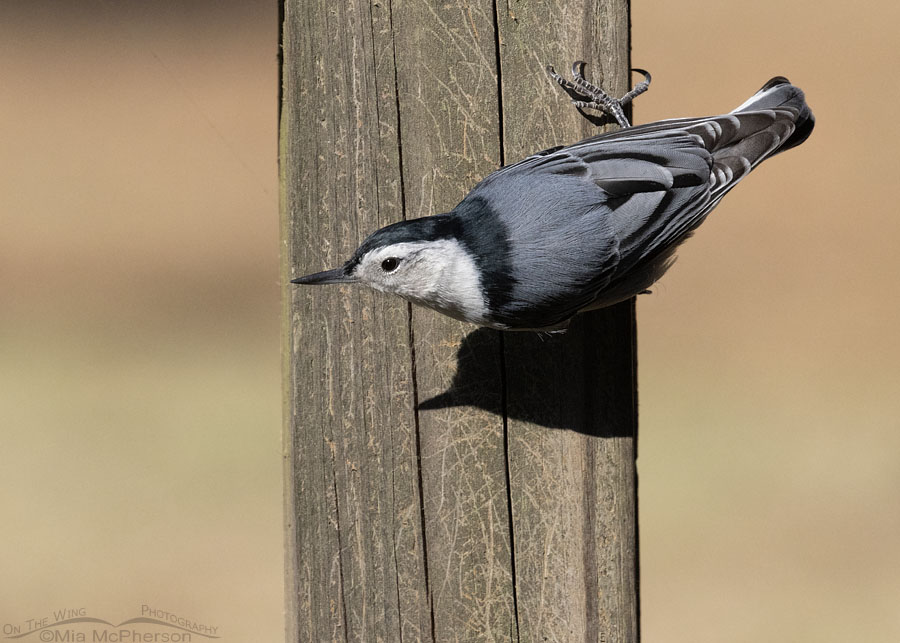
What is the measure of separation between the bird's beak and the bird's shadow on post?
267 mm

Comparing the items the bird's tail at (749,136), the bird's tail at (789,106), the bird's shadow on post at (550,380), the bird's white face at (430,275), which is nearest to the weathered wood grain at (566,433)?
the bird's shadow on post at (550,380)

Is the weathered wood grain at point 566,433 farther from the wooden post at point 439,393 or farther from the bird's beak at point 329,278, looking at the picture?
the bird's beak at point 329,278

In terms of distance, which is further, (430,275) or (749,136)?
(749,136)

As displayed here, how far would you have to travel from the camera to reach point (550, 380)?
1.73 m

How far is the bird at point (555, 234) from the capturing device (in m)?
1.57

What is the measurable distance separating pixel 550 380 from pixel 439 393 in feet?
0.66

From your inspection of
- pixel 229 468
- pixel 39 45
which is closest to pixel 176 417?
pixel 229 468

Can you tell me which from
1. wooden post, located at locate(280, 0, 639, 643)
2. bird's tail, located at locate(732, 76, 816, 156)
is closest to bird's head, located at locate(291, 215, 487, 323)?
wooden post, located at locate(280, 0, 639, 643)

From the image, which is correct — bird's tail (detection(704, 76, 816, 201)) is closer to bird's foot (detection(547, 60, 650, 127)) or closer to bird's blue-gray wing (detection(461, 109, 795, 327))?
bird's blue-gray wing (detection(461, 109, 795, 327))

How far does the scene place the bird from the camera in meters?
1.57

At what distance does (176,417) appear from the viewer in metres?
4.78

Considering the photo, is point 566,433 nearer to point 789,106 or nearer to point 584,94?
point 584,94

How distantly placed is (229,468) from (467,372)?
122 inches

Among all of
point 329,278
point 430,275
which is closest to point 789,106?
point 430,275
